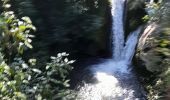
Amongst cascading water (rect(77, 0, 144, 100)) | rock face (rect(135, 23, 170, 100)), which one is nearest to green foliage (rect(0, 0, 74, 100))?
rock face (rect(135, 23, 170, 100))

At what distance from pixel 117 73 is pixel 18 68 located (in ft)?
17.5

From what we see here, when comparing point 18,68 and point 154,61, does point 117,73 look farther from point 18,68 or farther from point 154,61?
point 154,61

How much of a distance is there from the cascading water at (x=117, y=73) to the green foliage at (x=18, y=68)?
233 cm

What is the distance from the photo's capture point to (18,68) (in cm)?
425

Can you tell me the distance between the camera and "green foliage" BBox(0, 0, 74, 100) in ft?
13.2

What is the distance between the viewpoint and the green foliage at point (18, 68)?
402cm

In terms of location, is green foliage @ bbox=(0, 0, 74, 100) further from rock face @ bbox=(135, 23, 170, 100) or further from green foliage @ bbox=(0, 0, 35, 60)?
rock face @ bbox=(135, 23, 170, 100)

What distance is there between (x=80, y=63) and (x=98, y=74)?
2.10 ft

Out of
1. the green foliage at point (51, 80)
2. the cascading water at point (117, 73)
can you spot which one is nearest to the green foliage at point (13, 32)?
the green foliage at point (51, 80)

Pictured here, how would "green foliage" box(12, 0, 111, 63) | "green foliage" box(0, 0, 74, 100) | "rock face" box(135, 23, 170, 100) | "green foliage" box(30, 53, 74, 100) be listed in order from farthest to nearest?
"green foliage" box(12, 0, 111, 63) → "green foliage" box(30, 53, 74, 100) → "green foliage" box(0, 0, 74, 100) → "rock face" box(135, 23, 170, 100)

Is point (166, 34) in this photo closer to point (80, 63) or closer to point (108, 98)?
point (108, 98)

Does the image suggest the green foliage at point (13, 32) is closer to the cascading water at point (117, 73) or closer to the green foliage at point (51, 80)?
the green foliage at point (51, 80)

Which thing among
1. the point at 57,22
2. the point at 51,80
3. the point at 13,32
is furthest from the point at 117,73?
the point at 13,32

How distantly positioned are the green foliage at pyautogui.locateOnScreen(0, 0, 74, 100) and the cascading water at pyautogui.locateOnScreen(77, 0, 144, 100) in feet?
7.64
